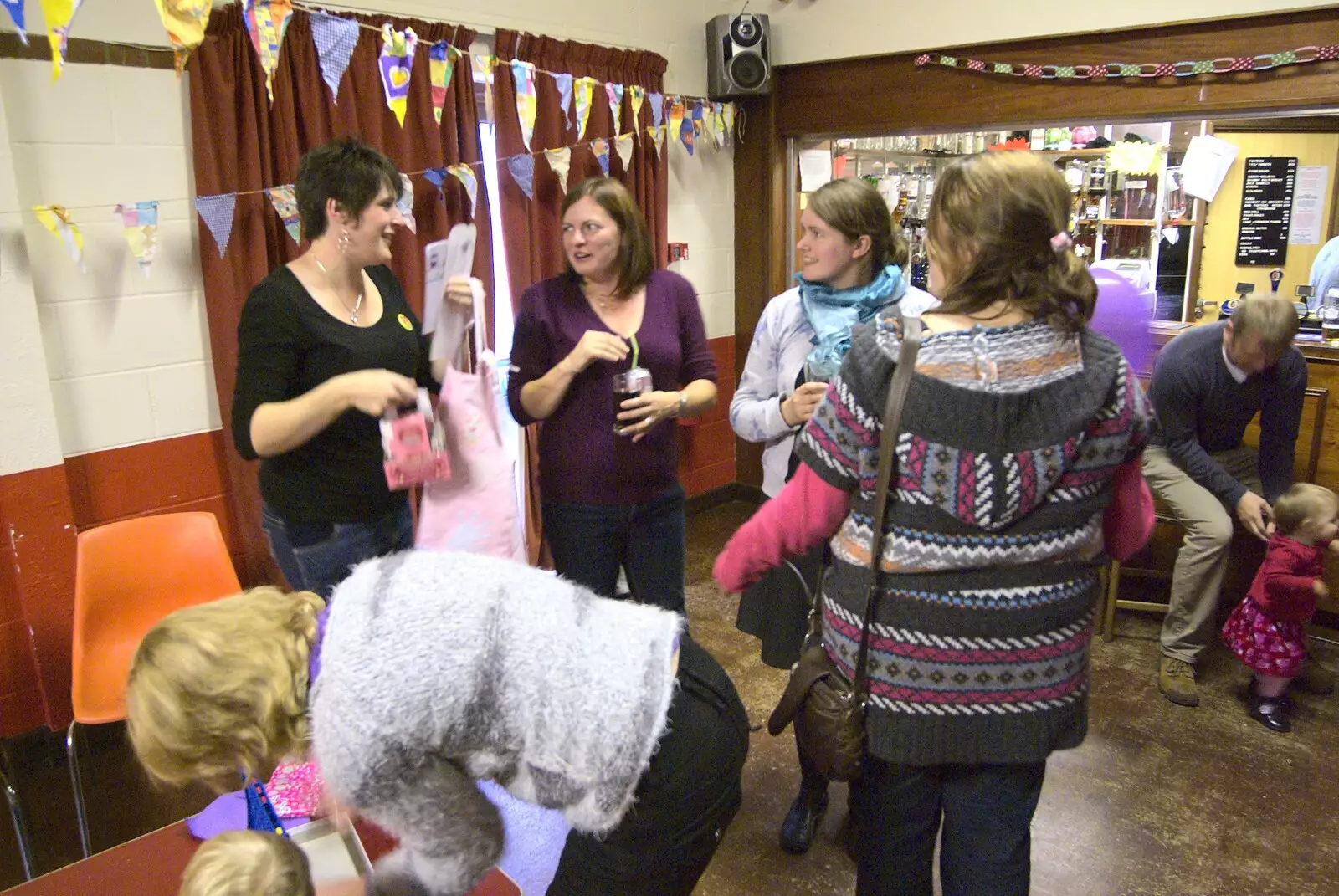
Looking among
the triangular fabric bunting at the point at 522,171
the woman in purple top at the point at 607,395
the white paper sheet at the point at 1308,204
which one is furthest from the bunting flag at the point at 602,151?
the white paper sheet at the point at 1308,204

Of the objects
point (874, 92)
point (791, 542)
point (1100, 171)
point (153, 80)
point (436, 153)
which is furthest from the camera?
point (1100, 171)

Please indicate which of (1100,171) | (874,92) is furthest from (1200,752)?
(1100,171)

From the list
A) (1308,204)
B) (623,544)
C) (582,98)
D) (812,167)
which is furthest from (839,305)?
(1308,204)

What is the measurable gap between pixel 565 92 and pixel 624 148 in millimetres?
335

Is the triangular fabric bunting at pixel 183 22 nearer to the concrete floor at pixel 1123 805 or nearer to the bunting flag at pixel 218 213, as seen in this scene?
the bunting flag at pixel 218 213

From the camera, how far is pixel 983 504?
1056mm

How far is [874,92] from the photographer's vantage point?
3803mm

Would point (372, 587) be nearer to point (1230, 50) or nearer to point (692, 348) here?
point (692, 348)

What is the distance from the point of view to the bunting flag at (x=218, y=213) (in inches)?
94.8

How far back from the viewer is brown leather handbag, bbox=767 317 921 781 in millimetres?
1068

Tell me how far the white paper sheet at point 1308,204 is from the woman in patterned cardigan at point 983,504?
4.84 meters

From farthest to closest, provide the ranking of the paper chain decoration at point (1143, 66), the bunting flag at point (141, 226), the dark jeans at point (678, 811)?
the paper chain decoration at point (1143, 66) → the bunting flag at point (141, 226) → the dark jeans at point (678, 811)

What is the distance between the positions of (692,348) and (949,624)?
3.65 feet

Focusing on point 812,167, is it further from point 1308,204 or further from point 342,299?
point 342,299
